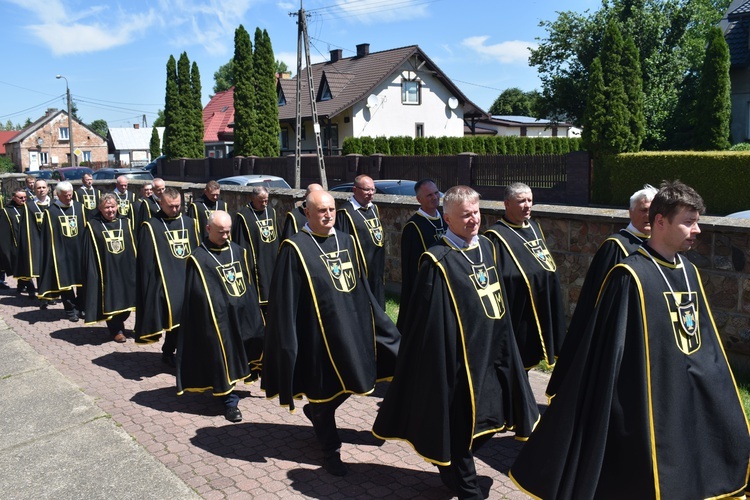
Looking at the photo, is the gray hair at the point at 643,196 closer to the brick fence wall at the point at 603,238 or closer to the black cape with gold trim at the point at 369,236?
the brick fence wall at the point at 603,238

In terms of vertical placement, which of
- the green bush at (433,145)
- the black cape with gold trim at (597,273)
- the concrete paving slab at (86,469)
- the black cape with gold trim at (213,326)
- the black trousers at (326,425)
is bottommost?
the concrete paving slab at (86,469)

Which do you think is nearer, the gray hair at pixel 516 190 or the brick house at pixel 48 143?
the gray hair at pixel 516 190

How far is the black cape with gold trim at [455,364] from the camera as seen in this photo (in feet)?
14.2

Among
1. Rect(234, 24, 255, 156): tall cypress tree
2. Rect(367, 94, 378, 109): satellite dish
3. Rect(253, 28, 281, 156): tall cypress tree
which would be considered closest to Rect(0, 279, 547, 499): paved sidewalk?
Rect(234, 24, 255, 156): tall cypress tree

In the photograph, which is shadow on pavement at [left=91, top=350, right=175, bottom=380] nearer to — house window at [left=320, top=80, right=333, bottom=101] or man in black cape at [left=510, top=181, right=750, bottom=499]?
man in black cape at [left=510, top=181, right=750, bottom=499]

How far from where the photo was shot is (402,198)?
10.7 metres

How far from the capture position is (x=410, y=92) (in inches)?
1738

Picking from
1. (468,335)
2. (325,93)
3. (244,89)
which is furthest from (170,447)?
(325,93)

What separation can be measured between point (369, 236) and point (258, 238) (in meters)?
2.07

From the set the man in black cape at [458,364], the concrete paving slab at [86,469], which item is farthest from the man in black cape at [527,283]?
the concrete paving slab at [86,469]

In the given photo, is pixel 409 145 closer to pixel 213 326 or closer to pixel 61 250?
pixel 61 250

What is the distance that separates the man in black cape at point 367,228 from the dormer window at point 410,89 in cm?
3637

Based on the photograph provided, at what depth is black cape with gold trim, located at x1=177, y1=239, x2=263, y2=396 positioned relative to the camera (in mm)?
6270

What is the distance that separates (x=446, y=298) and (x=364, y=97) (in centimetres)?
3825
